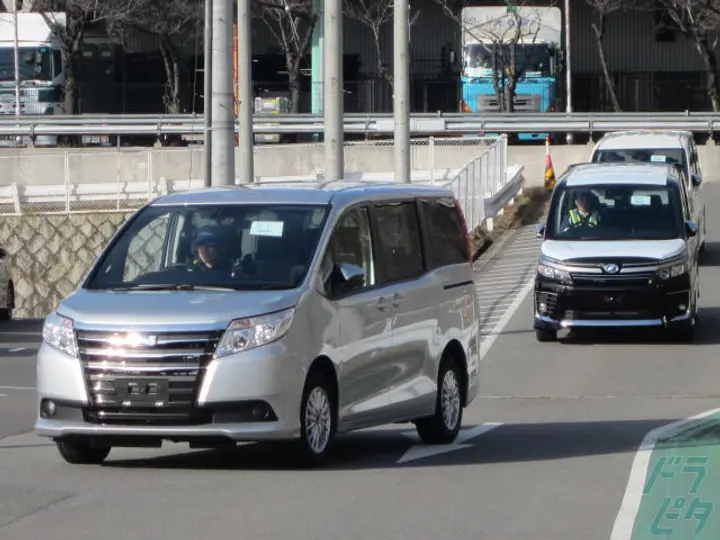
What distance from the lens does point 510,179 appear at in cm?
3784

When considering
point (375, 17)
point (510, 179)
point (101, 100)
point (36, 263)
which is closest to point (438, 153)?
point (510, 179)

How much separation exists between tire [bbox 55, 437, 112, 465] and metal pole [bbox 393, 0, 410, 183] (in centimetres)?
1556

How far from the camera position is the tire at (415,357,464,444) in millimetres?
12102

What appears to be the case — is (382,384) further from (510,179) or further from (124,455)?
(510,179)

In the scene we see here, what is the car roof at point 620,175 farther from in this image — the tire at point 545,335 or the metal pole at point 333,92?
the metal pole at point 333,92

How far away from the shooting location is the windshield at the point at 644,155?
94.5ft

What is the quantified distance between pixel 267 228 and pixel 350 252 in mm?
618

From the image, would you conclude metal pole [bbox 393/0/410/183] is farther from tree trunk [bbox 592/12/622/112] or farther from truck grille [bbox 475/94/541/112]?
tree trunk [bbox 592/12/622/112]

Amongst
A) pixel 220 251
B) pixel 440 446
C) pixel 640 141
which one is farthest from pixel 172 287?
pixel 640 141

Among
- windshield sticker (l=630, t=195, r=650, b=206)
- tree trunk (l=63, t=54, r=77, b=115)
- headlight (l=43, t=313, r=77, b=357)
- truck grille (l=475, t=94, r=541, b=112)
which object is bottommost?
headlight (l=43, t=313, r=77, b=357)

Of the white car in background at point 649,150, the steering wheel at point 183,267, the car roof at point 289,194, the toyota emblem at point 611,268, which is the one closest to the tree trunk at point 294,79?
the white car in background at point 649,150

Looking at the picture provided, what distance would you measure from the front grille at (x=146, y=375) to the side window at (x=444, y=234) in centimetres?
289

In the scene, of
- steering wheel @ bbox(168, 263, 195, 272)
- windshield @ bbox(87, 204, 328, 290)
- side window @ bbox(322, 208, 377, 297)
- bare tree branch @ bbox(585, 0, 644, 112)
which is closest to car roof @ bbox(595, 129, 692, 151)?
side window @ bbox(322, 208, 377, 297)

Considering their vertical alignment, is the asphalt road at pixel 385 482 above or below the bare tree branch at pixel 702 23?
below
